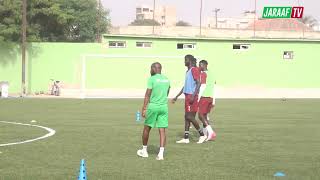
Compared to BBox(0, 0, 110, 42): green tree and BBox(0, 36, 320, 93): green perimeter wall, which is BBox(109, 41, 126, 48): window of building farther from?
BBox(0, 0, 110, 42): green tree

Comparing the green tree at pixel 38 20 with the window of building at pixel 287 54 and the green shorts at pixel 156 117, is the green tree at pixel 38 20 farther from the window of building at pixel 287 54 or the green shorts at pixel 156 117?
the green shorts at pixel 156 117

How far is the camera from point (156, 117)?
11.5 metres

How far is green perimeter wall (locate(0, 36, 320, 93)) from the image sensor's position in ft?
142

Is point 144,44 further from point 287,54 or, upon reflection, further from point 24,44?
point 287,54

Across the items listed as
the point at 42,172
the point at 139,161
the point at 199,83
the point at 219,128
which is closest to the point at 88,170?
the point at 42,172

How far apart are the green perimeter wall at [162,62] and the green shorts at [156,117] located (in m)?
31.7

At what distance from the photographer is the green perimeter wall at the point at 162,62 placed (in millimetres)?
43250

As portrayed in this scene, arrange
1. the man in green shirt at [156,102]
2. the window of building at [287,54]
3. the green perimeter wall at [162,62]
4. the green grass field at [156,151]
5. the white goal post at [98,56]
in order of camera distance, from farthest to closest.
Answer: the window of building at [287,54]
the green perimeter wall at [162,62]
the white goal post at [98,56]
the man in green shirt at [156,102]
the green grass field at [156,151]

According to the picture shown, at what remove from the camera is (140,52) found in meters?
45.3

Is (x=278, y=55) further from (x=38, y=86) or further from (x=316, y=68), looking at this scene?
(x=38, y=86)

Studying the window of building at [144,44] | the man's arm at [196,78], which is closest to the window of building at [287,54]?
the window of building at [144,44]

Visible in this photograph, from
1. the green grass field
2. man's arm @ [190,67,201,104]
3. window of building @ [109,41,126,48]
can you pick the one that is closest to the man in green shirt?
the green grass field

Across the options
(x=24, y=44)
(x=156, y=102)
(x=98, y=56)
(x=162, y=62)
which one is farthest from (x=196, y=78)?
(x=162, y=62)

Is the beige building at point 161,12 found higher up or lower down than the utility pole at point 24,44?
higher up
